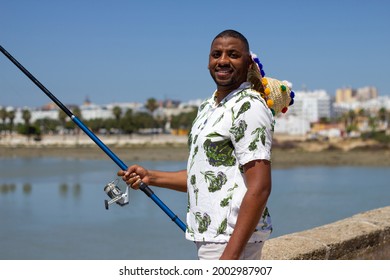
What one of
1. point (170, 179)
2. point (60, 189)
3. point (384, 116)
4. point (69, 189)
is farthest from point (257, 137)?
point (384, 116)

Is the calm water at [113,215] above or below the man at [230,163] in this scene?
below

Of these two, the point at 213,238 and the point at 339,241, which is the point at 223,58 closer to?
the point at 213,238

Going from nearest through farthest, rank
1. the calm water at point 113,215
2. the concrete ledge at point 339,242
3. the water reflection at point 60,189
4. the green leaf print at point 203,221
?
1. the green leaf print at point 203,221
2. the concrete ledge at point 339,242
3. the calm water at point 113,215
4. the water reflection at point 60,189

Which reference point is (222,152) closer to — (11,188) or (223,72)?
(223,72)

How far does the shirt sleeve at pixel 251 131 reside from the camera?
1.98m

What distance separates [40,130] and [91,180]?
6433cm

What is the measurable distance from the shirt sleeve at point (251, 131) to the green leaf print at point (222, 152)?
0.04 metres

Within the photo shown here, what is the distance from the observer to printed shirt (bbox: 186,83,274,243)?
199 cm

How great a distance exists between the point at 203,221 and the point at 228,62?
0.56 metres

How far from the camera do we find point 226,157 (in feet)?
6.74

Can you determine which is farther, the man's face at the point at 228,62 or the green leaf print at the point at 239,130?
the man's face at the point at 228,62

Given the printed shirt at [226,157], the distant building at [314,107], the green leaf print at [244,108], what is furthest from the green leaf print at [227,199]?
the distant building at [314,107]

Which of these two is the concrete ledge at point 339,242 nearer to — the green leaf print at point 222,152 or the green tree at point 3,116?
the green leaf print at point 222,152

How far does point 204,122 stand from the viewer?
7.02 feet
